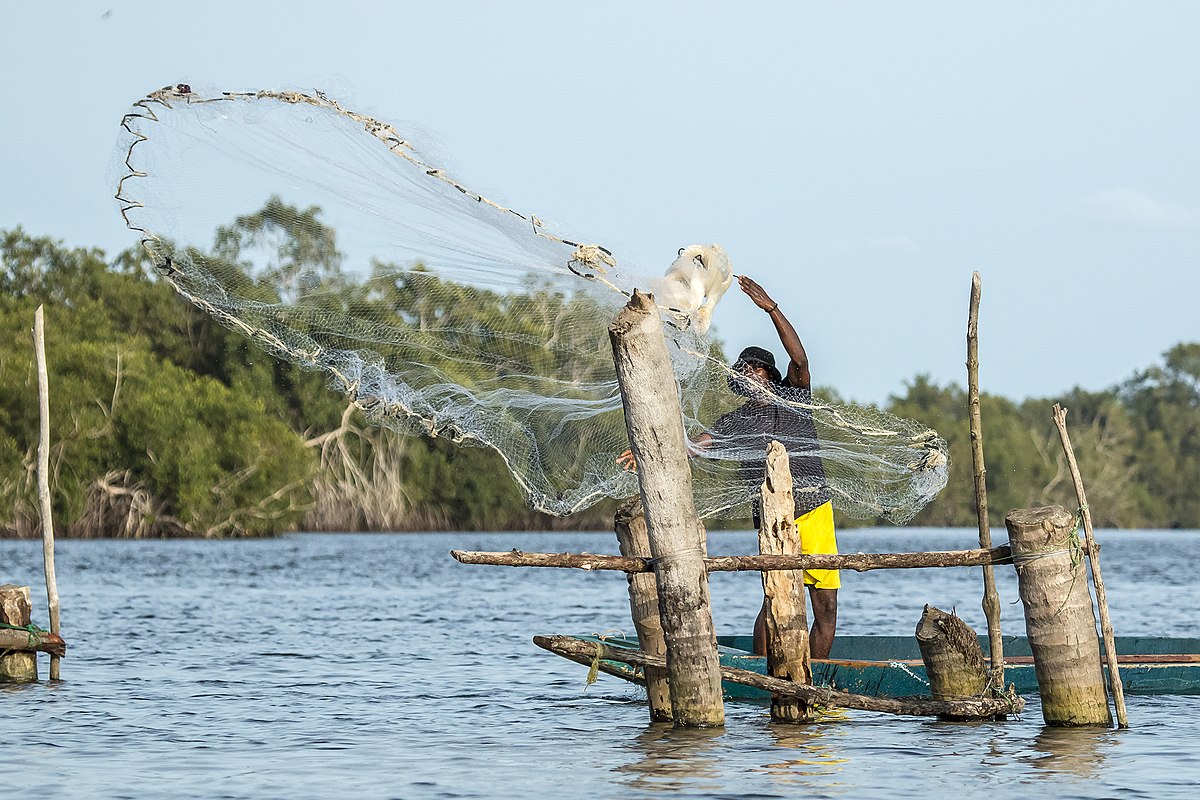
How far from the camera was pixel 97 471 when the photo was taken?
Result: 56688 mm

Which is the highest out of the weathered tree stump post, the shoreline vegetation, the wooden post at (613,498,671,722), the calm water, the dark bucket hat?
the shoreline vegetation

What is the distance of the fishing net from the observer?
9.21 m

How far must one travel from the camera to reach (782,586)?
10391mm

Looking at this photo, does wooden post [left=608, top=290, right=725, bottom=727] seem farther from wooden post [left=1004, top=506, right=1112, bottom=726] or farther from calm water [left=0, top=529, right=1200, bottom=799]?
wooden post [left=1004, top=506, right=1112, bottom=726]

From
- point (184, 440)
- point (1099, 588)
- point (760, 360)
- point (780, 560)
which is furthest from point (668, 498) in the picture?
point (184, 440)

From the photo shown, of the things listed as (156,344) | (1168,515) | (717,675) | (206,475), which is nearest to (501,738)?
(717,675)

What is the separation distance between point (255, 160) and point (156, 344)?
2271 inches

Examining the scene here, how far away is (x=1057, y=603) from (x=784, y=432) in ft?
6.85

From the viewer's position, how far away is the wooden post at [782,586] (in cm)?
1030

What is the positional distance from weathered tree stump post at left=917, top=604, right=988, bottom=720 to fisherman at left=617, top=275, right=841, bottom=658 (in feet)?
2.20

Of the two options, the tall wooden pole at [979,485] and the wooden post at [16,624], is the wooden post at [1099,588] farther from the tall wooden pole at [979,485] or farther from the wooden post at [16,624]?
the wooden post at [16,624]

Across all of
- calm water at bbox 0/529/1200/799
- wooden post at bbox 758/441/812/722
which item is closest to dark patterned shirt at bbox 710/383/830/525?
wooden post at bbox 758/441/812/722

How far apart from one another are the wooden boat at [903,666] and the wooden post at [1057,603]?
145cm

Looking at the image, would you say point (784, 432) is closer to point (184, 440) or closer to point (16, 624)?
point (16, 624)
